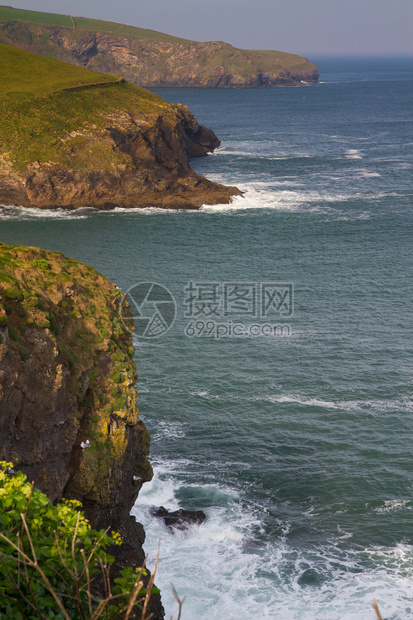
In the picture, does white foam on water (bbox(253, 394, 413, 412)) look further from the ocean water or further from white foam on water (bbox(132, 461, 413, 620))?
white foam on water (bbox(132, 461, 413, 620))

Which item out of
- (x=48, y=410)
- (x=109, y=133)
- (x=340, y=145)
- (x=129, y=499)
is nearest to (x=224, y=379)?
(x=129, y=499)

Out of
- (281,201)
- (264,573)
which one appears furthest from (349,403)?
(281,201)

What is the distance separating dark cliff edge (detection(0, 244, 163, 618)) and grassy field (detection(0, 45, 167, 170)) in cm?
6883

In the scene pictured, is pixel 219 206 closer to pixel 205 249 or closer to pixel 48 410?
pixel 205 249

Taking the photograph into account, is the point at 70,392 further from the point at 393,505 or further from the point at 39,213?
the point at 39,213

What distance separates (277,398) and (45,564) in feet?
109

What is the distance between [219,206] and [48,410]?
239 feet

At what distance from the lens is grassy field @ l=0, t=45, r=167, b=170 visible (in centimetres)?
9369

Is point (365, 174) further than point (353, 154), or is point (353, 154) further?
point (353, 154)

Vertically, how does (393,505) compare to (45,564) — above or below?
below

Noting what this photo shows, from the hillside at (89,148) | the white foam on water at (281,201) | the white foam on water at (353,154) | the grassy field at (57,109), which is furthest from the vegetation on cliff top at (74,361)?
the white foam on water at (353,154)

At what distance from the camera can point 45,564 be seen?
1202 centimetres

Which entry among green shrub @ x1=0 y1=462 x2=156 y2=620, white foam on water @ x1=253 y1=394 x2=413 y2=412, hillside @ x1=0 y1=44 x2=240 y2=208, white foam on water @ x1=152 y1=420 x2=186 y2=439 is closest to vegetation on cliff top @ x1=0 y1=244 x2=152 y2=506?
green shrub @ x1=0 y1=462 x2=156 y2=620

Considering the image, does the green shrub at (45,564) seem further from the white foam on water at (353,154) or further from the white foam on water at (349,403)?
the white foam on water at (353,154)
